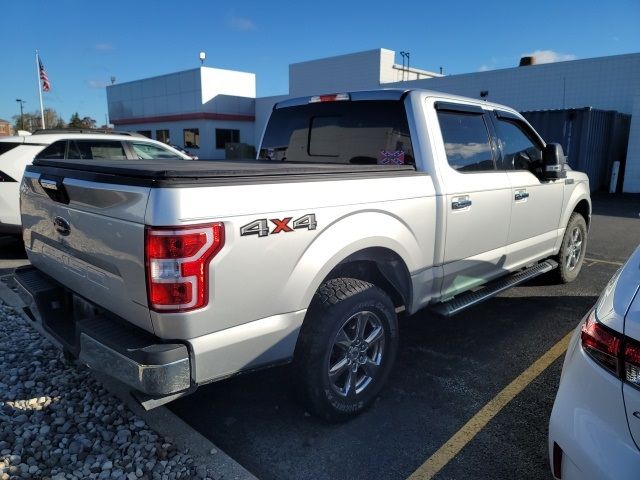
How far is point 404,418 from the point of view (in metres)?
3.03

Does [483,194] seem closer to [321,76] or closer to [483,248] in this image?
[483,248]

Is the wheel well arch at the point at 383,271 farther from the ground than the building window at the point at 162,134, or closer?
closer

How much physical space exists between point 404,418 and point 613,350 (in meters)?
1.56

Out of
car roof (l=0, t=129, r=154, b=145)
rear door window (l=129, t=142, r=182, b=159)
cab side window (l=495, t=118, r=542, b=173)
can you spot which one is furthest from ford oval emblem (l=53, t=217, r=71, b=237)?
rear door window (l=129, t=142, r=182, b=159)

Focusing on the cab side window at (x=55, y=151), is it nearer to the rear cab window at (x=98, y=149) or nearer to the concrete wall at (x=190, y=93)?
the rear cab window at (x=98, y=149)

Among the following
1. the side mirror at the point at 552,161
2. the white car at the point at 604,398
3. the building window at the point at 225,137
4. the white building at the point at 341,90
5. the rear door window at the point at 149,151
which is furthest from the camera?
the building window at the point at 225,137

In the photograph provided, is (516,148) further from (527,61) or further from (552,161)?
(527,61)

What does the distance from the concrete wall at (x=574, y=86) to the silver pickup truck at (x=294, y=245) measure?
48.0ft

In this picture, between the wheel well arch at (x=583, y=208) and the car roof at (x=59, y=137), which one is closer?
the wheel well arch at (x=583, y=208)

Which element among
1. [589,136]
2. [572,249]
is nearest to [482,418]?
[572,249]

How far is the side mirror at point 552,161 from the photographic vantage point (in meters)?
4.48

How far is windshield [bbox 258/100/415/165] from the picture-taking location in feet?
11.7

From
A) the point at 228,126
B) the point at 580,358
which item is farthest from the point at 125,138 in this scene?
the point at 228,126

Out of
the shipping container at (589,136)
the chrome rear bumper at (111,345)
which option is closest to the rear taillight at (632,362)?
the chrome rear bumper at (111,345)
